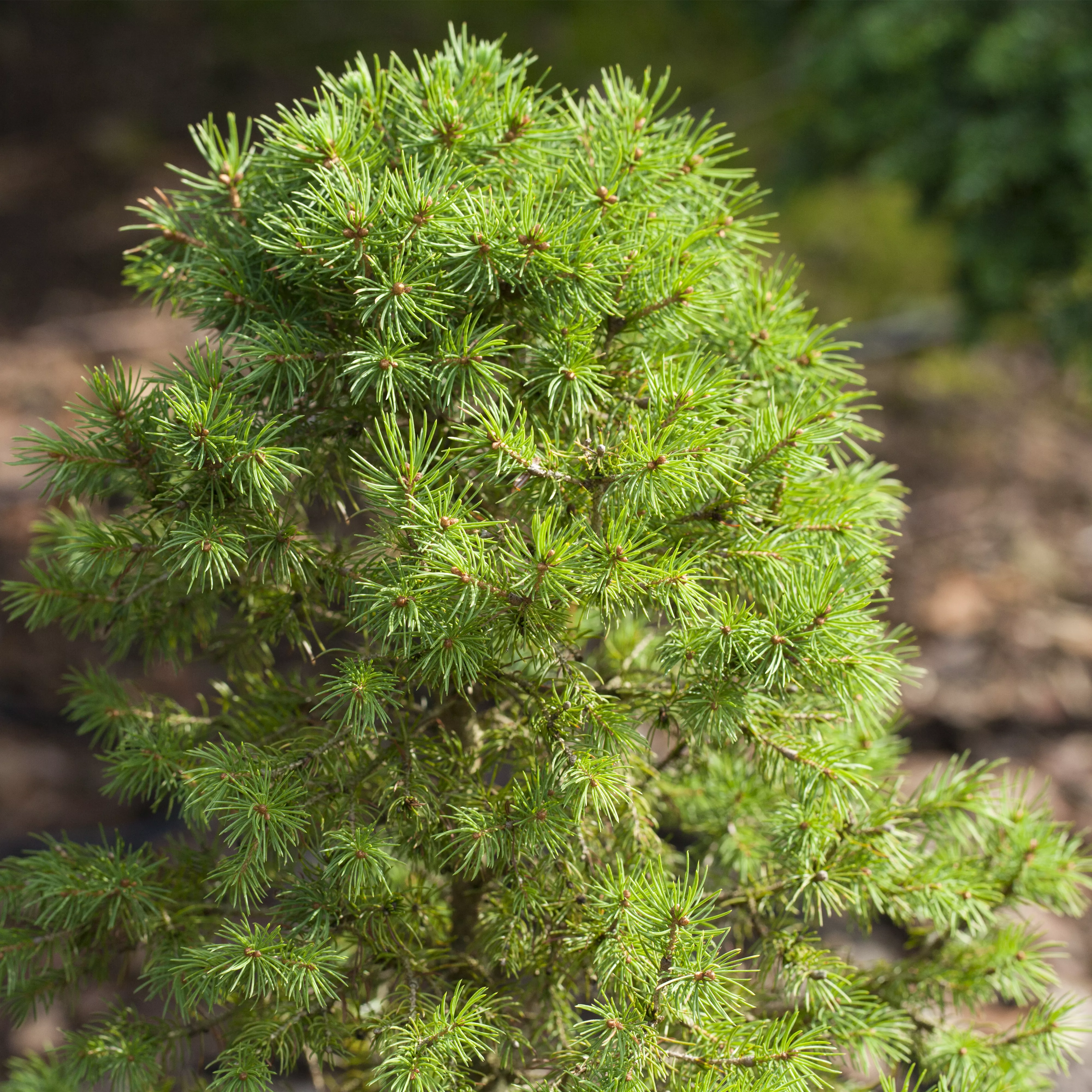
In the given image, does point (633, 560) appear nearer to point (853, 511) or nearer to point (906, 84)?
point (853, 511)

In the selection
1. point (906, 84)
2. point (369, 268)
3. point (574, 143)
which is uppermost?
point (906, 84)

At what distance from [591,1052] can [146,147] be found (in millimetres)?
5038

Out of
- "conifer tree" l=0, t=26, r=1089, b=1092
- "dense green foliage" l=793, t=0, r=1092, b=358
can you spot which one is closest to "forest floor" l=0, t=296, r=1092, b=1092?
"dense green foliage" l=793, t=0, r=1092, b=358

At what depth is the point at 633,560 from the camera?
2.90 feet

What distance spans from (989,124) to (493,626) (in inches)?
86.6

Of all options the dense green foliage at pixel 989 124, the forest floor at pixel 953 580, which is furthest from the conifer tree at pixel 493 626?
the dense green foliage at pixel 989 124

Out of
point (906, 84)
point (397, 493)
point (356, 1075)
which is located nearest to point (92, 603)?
point (397, 493)

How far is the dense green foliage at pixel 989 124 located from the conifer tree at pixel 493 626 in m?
1.57

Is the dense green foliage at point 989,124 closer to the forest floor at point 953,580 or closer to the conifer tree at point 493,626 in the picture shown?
the forest floor at point 953,580

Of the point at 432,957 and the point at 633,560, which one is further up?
the point at 633,560

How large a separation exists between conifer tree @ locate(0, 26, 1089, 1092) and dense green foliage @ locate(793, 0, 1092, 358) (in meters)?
1.57

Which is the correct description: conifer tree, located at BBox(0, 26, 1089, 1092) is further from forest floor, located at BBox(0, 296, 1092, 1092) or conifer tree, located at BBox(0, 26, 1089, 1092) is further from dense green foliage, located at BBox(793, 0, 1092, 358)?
dense green foliage, located at BBox(793, 0, 1092, 358)

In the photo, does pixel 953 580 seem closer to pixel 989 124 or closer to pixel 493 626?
pixel 989 124

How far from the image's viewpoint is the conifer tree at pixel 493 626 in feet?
2.89
